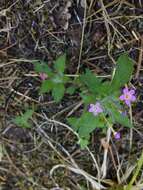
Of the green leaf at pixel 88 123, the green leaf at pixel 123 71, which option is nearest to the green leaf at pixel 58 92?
the green leaf at pixel 88 123

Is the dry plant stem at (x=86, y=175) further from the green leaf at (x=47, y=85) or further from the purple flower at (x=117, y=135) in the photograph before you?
the green leaf at (x=47, y=85)

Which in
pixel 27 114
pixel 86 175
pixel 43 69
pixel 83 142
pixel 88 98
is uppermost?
pixel 43 69

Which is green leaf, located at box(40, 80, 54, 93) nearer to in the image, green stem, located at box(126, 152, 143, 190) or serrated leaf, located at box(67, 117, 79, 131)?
serrated leaf, located at box(67, 117, 79, 131)

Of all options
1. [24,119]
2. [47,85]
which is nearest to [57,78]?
[47,85]

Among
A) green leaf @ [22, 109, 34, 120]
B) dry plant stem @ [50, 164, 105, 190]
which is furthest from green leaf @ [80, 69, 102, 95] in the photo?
dry plant stem @ [50, 164, 105, 190]

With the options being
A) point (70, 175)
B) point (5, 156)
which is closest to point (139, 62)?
point (70, 175)

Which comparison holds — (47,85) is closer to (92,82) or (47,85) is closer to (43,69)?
(43,69)
